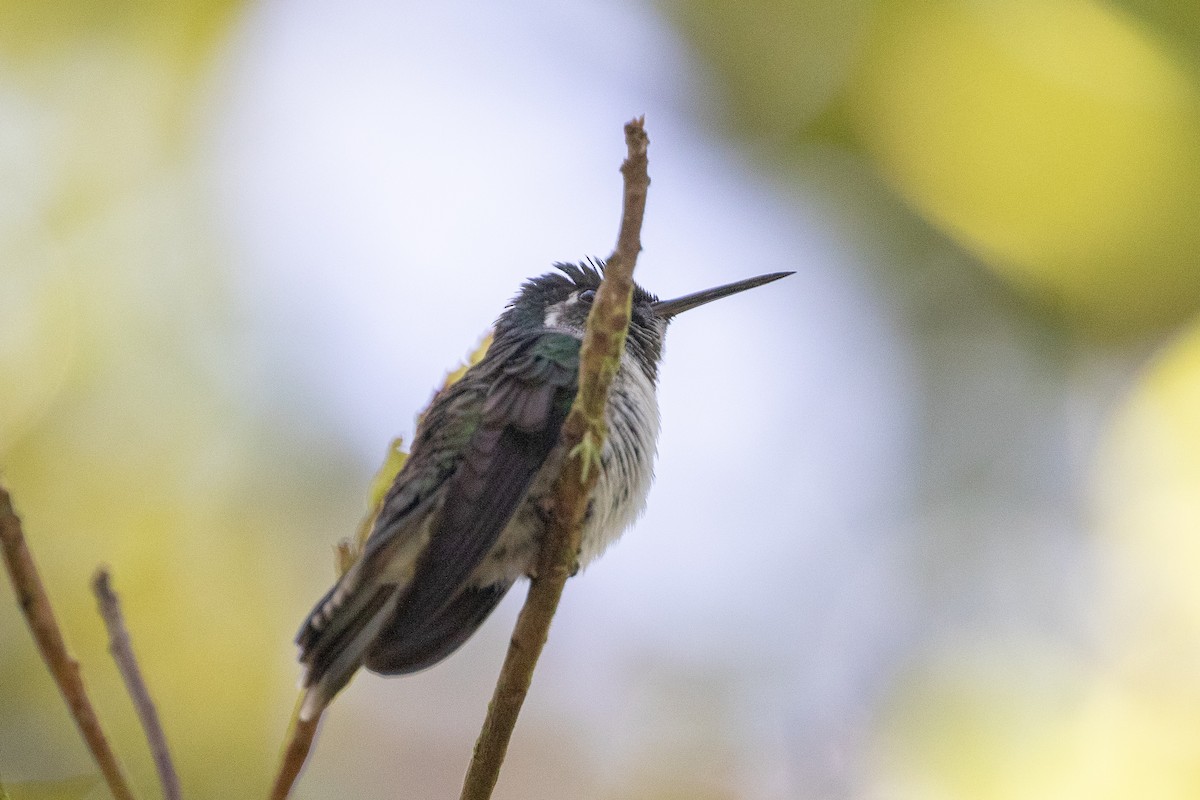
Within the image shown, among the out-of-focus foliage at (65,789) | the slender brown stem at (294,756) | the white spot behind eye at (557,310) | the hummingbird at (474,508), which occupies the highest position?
the white spot behind eye at (557,310)

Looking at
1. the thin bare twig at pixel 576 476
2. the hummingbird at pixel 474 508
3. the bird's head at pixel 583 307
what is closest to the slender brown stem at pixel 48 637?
the thin bare twig at pixel 576 476

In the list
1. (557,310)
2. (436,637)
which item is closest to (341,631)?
(436,637)

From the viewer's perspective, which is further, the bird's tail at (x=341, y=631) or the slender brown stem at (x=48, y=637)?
the bird's tail at (x=341, y=631)

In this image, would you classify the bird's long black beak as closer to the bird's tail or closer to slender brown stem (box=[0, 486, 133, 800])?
the bird's tail

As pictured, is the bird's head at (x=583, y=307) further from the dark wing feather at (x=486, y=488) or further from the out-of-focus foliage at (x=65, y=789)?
the out-of-focus foliage at (x=65, y=789)

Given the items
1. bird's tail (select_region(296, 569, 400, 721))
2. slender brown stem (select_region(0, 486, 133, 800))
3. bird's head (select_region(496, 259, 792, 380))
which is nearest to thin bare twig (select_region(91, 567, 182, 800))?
slender brown stem (select_region(0, 486, 133, 800))

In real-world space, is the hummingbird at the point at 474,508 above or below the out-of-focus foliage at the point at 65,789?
above

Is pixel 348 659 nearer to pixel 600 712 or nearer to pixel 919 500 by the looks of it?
pixel 600 712

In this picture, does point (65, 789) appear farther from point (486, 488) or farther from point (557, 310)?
point (557, 310)
